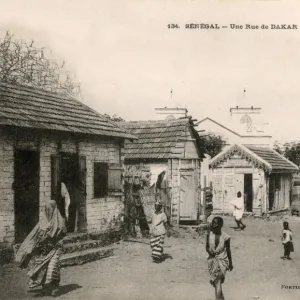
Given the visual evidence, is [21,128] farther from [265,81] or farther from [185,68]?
[265,81]

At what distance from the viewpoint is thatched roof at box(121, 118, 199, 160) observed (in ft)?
40.6

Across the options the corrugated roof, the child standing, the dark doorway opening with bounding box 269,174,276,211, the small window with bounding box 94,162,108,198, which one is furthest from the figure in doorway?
the small window with bounding box 94,162,108,198

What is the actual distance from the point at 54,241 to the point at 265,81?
3986 mm

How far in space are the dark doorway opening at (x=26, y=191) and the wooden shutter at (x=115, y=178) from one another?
1.84m

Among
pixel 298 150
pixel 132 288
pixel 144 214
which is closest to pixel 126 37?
pixel 132 288

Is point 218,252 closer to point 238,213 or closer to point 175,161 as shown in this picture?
point 175,161

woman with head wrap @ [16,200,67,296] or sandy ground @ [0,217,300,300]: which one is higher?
woman with head wrap @ [16,200,67,296]

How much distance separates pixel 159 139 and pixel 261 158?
13.5 ft

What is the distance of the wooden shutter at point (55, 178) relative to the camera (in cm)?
827

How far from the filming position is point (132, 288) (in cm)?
668

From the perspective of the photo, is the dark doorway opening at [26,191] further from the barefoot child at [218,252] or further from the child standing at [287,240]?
the child standing at [287,240]

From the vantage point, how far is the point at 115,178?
9.66 m

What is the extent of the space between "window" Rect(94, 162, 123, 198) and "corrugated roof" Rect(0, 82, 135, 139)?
0.65 m

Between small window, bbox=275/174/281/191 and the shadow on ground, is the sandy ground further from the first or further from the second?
small window, bbox=275/174/281/191
